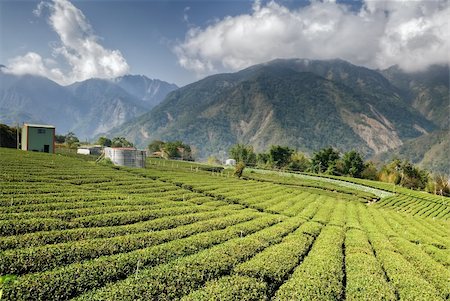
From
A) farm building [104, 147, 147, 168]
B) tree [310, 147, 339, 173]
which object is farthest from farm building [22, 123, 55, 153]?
tree [310, 147, 339, 173]

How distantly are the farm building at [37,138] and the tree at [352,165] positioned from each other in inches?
4402

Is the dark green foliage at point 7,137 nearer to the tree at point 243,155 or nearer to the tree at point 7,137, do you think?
the tree at point 7,137

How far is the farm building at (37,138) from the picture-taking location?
65875 mm

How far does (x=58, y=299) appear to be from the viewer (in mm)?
12438

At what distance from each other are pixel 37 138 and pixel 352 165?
382 feet

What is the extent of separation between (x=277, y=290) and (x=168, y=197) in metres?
23.4

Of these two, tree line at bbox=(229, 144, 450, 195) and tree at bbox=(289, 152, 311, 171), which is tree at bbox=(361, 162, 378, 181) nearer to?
tree line at bbox=(229, 144, 450, 195)

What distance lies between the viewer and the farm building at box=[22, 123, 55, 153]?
65875mm

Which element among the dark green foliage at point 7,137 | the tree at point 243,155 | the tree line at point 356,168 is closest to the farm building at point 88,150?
the dark green foliage at point 7,137

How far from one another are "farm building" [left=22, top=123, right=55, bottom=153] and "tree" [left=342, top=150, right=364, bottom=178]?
4402 inches

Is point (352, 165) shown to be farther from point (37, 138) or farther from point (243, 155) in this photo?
point (37, 138)

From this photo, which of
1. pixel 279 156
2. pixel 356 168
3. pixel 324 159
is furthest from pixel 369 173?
pixel 279 156

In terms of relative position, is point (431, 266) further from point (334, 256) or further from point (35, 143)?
point (35, 143)

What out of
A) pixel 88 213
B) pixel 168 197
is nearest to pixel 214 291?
pixel 88 213
